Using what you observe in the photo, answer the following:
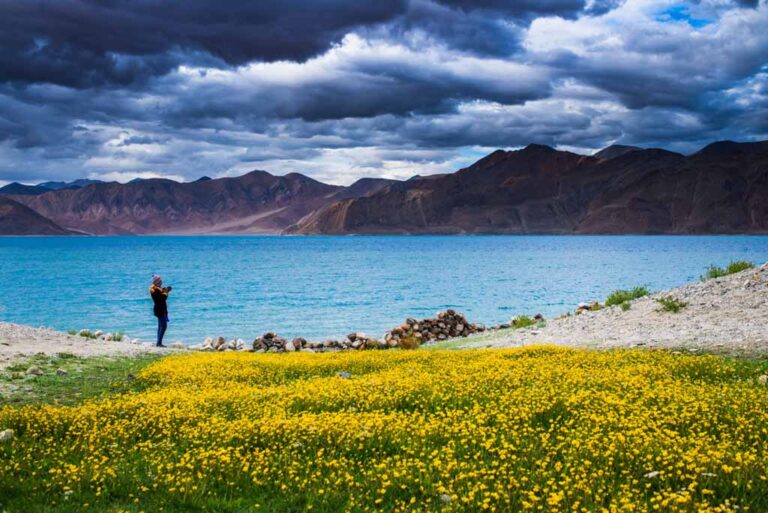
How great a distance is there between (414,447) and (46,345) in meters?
22.0

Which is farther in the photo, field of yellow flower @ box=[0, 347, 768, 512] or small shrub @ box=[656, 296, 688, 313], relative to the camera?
small shrub @ box=[656, 296, 688, 313]

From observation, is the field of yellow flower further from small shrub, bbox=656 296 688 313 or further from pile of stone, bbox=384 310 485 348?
pile of stone, bbox=384 310 485 348

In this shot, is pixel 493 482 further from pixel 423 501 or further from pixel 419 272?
pixel 419 272

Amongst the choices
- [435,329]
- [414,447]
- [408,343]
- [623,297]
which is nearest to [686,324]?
[623,297]

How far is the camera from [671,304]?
28547mm

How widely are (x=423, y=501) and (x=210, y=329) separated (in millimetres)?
40563

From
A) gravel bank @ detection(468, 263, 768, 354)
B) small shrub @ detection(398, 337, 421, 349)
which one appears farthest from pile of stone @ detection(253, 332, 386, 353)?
gravel bank @ detection(468, 263, 768, 354)

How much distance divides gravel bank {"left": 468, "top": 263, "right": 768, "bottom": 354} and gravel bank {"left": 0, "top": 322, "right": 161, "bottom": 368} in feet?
50.4

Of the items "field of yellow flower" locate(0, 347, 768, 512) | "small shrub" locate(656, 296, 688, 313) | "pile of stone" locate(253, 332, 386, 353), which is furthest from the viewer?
"pile of stone" locate(253, 332, 386, 353)

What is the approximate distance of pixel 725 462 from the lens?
8.69 m

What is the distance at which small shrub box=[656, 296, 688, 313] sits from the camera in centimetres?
2830

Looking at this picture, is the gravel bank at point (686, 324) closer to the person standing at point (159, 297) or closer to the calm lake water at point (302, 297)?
the person standing at point (159, 297)

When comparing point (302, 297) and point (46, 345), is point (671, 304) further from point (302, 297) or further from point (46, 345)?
point (302, 297)

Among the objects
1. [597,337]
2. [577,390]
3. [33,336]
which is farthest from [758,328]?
[33,336]
